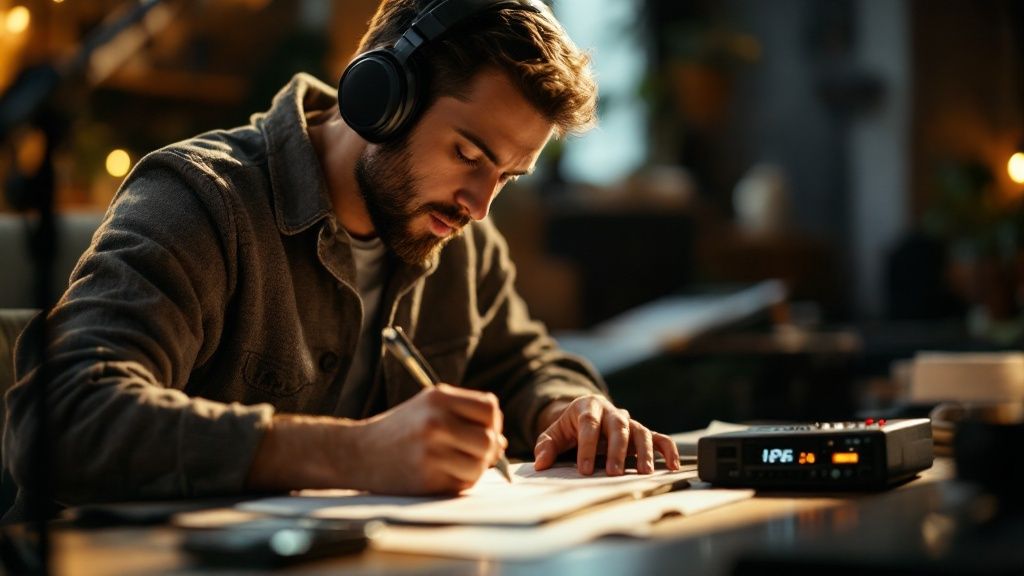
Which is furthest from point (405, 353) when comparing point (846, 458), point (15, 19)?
point (15, 19)

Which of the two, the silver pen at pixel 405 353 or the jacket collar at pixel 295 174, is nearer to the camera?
the silver pen at pixel 405 353

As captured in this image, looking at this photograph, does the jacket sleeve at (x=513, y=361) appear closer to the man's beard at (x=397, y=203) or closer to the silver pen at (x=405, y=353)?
the man's beard at (x=397, y=203)

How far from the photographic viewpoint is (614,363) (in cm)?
323

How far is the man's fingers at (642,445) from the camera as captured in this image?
1186 millimetres

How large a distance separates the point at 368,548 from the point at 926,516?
0.44 meters

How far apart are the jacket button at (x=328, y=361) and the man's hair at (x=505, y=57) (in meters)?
0.34

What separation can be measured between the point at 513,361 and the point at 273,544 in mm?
1014

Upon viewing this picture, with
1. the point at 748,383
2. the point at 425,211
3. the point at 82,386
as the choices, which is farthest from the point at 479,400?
the point at 748,383

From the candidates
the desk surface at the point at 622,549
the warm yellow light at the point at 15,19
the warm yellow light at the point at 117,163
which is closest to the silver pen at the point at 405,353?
the desk surface at the point at 622,549

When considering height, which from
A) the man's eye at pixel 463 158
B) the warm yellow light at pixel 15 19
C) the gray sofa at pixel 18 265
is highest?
the warm yellow light at pixel 15 19

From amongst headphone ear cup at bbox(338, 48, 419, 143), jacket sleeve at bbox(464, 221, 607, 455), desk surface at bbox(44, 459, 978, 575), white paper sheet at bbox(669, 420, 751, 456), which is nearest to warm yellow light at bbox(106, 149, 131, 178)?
jacket sleeve at bbox(464, 221, 607, 455)

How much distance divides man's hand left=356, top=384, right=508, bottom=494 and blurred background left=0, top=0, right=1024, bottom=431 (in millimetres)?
1965

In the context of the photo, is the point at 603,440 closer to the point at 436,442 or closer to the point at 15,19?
the point at 436,442

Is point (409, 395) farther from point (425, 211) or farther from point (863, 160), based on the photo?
point (863, 160)
